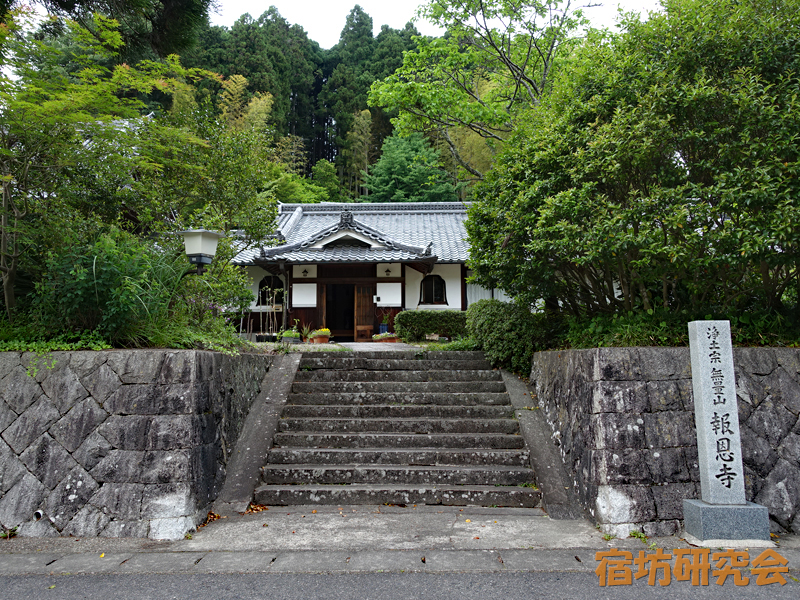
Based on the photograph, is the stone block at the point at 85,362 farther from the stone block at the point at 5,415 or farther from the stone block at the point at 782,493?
the stone block at the point at 782,493

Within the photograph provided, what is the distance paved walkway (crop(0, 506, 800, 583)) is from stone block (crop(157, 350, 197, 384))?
142cm

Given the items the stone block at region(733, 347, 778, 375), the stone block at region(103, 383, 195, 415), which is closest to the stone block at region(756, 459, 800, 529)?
the stone block at region(733, 347, 778, 375)

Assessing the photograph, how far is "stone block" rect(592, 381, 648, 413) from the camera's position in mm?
4629

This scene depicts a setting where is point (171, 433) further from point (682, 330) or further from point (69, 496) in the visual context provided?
point (682, 330)

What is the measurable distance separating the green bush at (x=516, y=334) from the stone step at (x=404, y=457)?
1882mm

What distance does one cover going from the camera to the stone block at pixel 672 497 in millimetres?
4383

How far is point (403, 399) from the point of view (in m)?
6.71

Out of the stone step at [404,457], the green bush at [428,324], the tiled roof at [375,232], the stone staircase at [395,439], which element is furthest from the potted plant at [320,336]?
the stone step at [404,457]

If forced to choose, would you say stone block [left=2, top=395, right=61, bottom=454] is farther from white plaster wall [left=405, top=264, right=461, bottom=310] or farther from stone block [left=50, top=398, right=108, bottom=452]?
white plaster wall [left=405, top=264, right=461, bottom=310]

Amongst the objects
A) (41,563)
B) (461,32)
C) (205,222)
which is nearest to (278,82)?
(461,32)

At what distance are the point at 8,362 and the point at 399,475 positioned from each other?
4163mm

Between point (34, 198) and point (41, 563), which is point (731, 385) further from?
point (34, 198)

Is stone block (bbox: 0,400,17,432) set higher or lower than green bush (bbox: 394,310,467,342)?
lower

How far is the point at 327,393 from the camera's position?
6.93 meters
